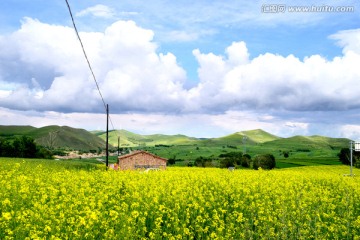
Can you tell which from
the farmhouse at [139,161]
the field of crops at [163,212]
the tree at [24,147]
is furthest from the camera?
the tree at [24,147]

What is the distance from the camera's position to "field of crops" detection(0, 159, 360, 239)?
35.9ft

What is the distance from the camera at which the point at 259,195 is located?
19.2m

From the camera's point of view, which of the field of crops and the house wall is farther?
the house wall

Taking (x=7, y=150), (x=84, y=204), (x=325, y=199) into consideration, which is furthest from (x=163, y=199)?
(x=7, y=150)

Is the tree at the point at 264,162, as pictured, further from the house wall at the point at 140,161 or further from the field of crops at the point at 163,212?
the field of crops at the point at 163,212

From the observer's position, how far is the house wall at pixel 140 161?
231 feet

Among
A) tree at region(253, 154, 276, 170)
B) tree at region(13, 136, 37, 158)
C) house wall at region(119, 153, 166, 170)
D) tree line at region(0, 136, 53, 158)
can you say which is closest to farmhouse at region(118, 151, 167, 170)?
house wall at region(119, 153, 166, 170)

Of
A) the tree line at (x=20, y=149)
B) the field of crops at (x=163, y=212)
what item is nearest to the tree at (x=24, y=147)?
the tree line at (x=20, y=149)

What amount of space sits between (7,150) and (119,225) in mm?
124783

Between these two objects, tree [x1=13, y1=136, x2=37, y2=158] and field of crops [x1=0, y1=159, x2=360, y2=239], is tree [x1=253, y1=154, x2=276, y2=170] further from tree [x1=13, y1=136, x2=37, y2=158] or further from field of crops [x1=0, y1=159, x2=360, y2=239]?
tree [x1=13, y1=136, x2=37, y2=158]

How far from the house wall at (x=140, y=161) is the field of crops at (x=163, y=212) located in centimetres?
4526

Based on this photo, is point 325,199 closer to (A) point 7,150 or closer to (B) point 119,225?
(B) point 119,225

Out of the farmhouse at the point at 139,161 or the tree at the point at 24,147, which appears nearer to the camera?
the farmhouse at the point at 139,161

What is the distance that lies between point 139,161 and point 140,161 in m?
0.18
